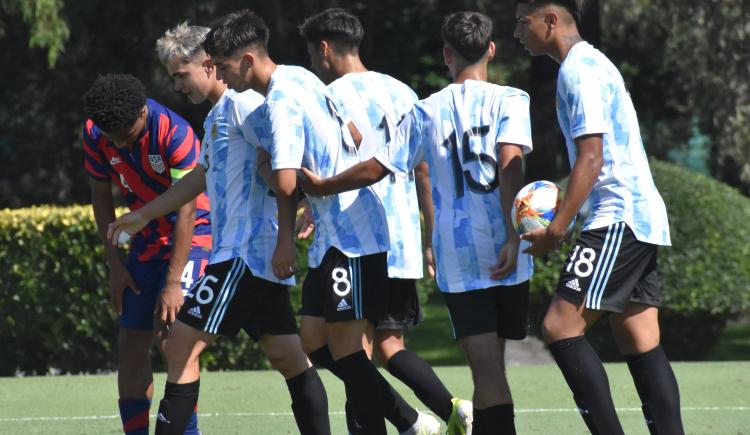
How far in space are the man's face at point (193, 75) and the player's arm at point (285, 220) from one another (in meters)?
0.97

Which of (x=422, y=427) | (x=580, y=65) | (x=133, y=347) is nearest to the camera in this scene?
(x=580, y=65)

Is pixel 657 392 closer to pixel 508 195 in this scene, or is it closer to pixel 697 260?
pixel 508 195

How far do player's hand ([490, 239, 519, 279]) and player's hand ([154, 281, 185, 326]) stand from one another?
1.55 m

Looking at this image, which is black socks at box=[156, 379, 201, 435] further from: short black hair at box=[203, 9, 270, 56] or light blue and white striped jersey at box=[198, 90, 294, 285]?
short black hair at box=[203, 9, 270, 56]

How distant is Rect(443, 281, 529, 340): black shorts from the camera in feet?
18.1

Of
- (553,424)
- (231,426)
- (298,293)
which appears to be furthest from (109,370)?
(553,424)

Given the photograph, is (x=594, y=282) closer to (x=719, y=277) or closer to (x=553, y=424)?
(x=553, y=424)

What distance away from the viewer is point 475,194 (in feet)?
18.0

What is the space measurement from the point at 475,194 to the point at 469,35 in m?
0.71

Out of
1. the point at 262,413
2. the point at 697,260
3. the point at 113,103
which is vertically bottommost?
the point at 697,260

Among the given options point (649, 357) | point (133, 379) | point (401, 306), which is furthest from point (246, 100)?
point (649, 357)

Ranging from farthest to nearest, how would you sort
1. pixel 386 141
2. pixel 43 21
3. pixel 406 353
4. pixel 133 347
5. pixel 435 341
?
pixel 435 341 → pixel 43 21 → pixel 406 353 → pixel 133 347 → pixel 386 141

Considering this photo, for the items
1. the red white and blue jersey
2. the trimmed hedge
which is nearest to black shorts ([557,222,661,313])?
the red white and blue jersey

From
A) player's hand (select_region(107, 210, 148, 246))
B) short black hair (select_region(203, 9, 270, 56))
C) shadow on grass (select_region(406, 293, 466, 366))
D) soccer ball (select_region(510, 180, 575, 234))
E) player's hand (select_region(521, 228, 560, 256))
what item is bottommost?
shadow on grass (select_region(406, 293, 466, 366))
